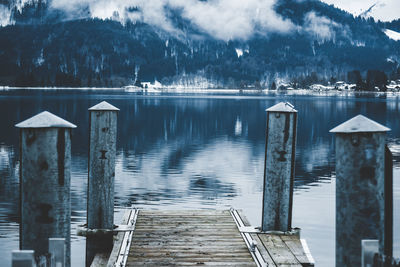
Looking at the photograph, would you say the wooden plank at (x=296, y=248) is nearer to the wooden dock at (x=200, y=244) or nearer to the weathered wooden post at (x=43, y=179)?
the wooden dock at (x=200, y=244)

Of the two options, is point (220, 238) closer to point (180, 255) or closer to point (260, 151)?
point (180, 255)

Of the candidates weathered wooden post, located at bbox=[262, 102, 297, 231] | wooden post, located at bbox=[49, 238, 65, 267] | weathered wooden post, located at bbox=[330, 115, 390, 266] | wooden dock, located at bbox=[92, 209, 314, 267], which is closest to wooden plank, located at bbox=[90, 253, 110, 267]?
wooden dock, located at bbox=[92, 209, 314, 267]

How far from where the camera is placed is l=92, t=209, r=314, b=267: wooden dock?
9172mm

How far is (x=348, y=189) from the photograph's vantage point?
588 centimetres

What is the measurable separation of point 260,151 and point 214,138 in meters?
12.1

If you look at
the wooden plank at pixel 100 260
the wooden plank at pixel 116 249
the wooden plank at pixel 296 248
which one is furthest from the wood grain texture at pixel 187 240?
the wooden plank at pixel 296 248

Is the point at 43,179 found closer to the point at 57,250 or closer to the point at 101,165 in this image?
the point at 57,250

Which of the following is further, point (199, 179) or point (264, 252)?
point (199, 179)

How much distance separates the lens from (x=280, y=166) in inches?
423

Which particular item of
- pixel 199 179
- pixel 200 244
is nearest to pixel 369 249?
pixel 200 244

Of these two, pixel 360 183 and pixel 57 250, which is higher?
Answer: pixel 360 183

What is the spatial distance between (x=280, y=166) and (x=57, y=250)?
228 inches

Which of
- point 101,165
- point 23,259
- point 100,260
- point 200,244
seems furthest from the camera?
point 101,165

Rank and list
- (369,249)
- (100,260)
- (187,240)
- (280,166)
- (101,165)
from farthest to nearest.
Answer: (101,165) < (280,166) < (187,240) < (100,260) < (369,249)
